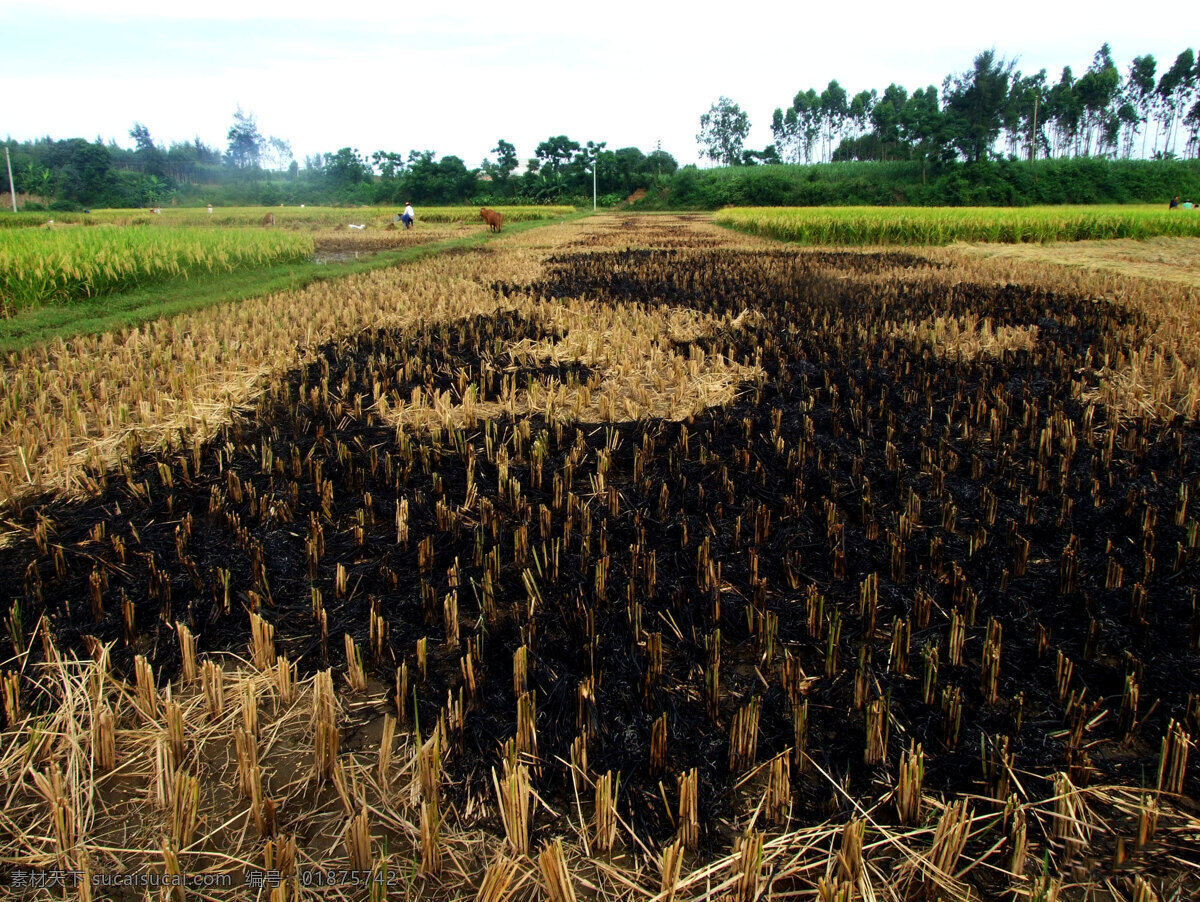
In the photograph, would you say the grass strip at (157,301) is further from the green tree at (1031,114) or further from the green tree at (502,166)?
the green tree at (1031,114)

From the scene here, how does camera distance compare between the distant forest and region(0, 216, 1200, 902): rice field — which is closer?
region(0, 216, 1200, 902): rice field

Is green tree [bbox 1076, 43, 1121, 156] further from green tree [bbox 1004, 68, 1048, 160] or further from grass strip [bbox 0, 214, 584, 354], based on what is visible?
grass strip [bbox 0, 214, 584, 354]

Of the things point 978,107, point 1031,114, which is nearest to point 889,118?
point 978,107

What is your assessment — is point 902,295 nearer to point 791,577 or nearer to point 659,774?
point 791,577

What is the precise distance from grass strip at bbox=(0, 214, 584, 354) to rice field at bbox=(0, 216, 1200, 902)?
8.33ft

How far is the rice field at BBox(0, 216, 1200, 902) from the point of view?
158cm

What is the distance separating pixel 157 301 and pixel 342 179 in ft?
198

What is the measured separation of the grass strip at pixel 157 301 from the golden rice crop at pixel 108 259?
22cm

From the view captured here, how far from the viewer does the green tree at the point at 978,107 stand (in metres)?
48.6

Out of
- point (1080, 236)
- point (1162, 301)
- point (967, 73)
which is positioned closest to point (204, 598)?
point (1162, 301)

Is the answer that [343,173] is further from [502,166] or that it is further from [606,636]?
[606,636]

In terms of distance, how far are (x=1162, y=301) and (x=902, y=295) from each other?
3.04 meters

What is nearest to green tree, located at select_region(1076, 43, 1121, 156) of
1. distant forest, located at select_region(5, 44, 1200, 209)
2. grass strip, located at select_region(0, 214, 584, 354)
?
distant forest, located at select_region(5, 44, 1200, 209)

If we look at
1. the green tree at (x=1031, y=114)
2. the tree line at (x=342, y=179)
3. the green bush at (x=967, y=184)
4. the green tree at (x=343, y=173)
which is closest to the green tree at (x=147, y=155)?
the tree line at (x=342, y=179)
